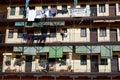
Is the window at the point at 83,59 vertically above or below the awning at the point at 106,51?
below

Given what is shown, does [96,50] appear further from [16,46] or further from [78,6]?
[16,46]

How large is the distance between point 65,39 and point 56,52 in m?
2.27

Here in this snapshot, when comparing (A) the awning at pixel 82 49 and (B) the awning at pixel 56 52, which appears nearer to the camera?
(A) the awning at pixel 82 49

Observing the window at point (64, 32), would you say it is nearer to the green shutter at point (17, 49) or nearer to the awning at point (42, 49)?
the awning at point (42, 49)

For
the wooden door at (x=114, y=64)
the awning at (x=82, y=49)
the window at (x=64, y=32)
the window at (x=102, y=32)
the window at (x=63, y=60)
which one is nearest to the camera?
the wooden door at (x=114, y=64)

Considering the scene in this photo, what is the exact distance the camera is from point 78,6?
3912 centimetres

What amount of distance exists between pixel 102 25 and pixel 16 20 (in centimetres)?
1034

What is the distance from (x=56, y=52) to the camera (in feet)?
121

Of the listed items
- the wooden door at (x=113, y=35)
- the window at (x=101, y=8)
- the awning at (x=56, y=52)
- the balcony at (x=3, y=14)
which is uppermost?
the window at (x=101, y=8)

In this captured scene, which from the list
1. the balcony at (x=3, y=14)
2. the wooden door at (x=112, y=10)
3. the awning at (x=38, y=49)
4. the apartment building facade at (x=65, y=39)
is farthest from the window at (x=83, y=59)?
the balcony at (x=3, y=14)

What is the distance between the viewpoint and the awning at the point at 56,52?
3684cm

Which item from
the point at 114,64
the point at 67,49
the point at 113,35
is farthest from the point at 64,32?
the point at 114,64

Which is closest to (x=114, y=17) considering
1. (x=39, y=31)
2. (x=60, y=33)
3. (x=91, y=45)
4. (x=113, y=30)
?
(x=113, y=30)

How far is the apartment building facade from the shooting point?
36844 mm
